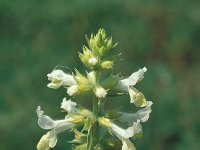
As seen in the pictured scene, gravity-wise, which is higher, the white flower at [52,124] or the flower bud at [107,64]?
the flower bud at [107,64]

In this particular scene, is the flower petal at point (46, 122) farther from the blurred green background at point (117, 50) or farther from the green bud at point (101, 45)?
the blurred green background at point (117, 50)

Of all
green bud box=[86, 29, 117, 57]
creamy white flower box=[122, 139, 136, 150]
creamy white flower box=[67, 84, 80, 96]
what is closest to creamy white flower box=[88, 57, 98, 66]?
green bud box=[86, 29, 117, 57]

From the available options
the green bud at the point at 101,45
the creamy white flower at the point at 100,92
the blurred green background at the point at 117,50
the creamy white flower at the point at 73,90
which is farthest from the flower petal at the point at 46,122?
the blurred green background at the point at 117,50

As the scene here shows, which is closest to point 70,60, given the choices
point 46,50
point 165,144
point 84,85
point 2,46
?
point 46,50

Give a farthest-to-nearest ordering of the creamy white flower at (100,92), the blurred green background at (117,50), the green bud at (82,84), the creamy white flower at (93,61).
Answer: the blurred green background at (117,50) → the green bud at (82,84) → the creamy white flower at (93,61) → the creamy white flower at (100,92)

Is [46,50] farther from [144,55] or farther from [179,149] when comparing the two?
[179,149]
